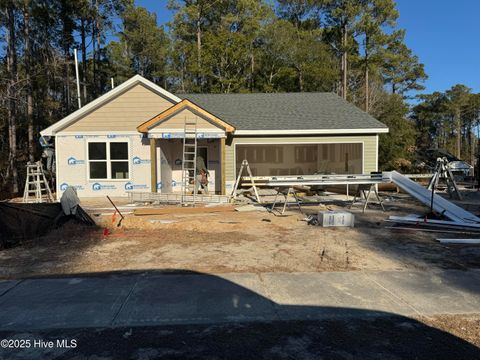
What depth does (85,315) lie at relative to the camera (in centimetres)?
416

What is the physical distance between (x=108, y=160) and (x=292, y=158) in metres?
10.6

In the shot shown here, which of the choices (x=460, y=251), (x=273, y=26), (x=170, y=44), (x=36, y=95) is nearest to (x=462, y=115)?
(x=273, y=26)

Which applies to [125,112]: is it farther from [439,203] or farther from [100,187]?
[439,203]

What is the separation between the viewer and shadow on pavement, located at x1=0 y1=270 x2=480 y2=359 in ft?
11.1

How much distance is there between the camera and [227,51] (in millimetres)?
31656

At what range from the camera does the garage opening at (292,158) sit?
71.1ft

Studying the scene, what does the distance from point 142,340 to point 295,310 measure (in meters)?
1.64

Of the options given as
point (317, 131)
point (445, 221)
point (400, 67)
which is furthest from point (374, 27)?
point (445, 221)

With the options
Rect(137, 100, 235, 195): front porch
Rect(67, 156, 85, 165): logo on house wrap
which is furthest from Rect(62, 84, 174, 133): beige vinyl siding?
Rect(67, 156, 85, 165): logo on house wrap

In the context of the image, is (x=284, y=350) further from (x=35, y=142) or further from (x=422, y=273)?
(x=35, y=142)

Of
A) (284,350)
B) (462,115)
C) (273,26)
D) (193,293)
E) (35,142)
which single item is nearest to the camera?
(284,350)

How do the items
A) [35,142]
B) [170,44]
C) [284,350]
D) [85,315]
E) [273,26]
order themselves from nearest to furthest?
[284,350] < [85,315] < [35,142] < [273,26] < [170,44]

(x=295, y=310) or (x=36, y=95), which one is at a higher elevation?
(x=36, y=95)

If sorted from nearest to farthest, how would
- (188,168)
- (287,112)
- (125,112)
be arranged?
(188,168)
(125,112)
(287,112)
